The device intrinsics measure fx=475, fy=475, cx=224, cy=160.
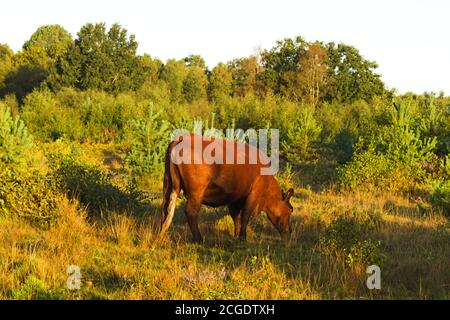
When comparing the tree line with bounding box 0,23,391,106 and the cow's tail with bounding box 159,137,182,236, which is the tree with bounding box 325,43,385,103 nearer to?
the tree line with bounding box 0,23,391,106

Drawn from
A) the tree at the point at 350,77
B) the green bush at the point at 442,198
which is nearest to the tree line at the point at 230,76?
the tree at the point at 350,77

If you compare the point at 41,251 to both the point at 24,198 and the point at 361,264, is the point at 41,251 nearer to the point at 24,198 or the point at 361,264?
the point at 24,198

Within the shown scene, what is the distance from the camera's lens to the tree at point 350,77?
34.9 metres

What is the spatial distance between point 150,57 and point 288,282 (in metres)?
54.5

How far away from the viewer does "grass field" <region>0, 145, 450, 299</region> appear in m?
5.13

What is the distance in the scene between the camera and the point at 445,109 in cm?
1645

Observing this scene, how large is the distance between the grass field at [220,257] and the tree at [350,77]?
25954mm

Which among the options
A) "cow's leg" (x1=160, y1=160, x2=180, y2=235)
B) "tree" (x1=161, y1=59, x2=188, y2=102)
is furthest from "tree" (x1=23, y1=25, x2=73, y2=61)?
"cow's leg" (x1=160, y1=160, x2=180, y2=235)

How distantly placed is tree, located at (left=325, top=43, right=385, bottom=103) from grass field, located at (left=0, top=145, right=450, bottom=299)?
2595cm

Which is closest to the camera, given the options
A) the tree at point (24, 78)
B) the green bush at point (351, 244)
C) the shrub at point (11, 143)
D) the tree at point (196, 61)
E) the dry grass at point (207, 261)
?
the dry grass at point (207, 261)

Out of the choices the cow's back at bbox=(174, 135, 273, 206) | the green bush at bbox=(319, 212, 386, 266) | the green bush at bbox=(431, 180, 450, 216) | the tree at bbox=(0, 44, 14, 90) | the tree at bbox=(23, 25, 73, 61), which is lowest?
the green bush at bbox=(319, 212, 386, 266)

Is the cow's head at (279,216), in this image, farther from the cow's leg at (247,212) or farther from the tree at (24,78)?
the tree at (24,78)

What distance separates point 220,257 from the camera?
6809 mm
